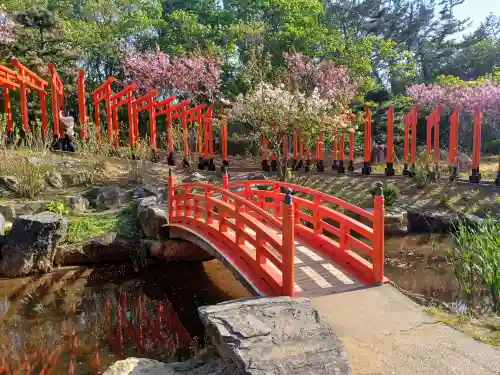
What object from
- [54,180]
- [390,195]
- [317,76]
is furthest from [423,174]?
[54,180]

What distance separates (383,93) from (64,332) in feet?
62.9

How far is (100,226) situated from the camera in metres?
8.32

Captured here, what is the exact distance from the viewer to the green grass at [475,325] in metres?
3.59

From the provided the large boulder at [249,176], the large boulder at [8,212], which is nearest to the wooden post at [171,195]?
the large boulder at [8,212]

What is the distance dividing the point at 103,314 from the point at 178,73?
46.5ft

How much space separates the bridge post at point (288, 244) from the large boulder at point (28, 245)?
4657mm

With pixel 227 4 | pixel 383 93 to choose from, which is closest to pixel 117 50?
pixel 227 4

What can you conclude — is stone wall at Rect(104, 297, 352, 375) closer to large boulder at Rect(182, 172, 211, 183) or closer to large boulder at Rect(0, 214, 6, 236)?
large boulder at Rect(0, 214, 6, 236)

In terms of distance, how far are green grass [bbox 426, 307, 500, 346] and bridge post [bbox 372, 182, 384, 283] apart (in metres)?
0.66

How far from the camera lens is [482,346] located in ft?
11.3

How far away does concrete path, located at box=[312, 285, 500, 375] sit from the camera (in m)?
3.18

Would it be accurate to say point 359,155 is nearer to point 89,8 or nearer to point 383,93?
point 383,93

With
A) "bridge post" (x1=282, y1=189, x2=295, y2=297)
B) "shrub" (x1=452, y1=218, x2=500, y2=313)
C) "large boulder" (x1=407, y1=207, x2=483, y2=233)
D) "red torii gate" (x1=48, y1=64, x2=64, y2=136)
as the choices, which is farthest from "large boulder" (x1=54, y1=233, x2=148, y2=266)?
"red torii gate" (x1=48, y1=64, x2=64, y2=136)

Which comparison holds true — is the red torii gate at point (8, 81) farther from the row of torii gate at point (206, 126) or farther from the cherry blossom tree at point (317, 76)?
the cherry blossom tree at point (317, 76)
